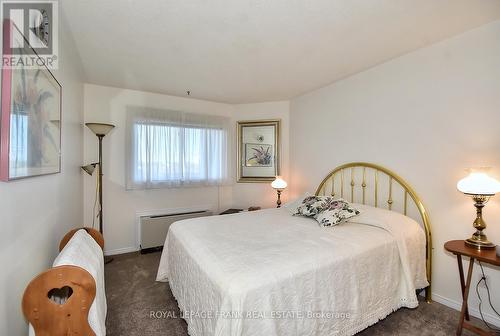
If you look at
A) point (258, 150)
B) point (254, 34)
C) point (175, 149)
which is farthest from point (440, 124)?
point (175, 149)

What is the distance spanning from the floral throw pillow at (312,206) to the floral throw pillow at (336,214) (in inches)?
2.6

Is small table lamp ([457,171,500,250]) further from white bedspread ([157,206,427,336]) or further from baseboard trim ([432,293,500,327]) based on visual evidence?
baseboard trim ([432,293,500,327])

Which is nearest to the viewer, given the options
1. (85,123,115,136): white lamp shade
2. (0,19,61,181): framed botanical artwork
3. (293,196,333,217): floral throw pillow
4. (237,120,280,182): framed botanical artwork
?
(0,19,61,181): framed botanical artwork

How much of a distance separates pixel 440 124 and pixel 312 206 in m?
1.42

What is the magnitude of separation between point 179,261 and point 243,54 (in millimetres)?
2067

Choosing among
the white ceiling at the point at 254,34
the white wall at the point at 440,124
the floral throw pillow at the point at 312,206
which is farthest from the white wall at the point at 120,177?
the white wall at the point at 440,124

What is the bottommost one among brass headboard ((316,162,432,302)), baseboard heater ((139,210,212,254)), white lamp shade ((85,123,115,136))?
baseboard heater ((139,210,212,254))

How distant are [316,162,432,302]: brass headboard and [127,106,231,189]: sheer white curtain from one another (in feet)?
6.04

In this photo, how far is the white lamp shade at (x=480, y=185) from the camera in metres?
1.61

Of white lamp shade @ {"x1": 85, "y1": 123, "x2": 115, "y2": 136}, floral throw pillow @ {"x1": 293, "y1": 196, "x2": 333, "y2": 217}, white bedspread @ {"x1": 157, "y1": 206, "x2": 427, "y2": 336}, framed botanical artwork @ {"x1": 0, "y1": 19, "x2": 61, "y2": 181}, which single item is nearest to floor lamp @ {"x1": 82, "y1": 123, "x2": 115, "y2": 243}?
white lamp shade @ {"x1": 85, "y1": 123, "x2": 115, "y2": 136}

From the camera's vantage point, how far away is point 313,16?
172cm

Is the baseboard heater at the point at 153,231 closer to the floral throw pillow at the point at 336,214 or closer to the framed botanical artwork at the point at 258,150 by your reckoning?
the framed botanical artwork at the point at 258,150

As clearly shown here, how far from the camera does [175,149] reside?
11.8ft

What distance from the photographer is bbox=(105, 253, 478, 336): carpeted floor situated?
174cm
